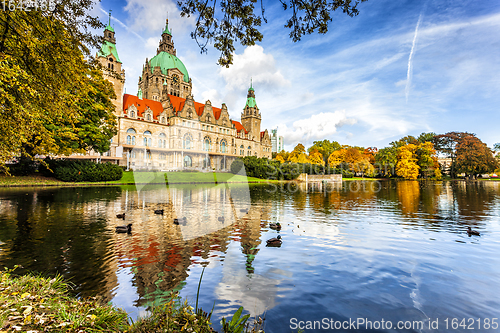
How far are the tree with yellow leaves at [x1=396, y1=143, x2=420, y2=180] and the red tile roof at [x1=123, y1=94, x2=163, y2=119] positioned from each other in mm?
70726

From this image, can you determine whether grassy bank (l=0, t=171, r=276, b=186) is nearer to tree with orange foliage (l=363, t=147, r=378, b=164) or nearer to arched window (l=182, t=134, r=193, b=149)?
arched window (l=182, t=134, r=193, b=149)

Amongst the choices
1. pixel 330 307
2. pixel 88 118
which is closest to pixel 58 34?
pixel 330 307

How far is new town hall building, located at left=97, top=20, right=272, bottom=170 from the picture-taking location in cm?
5780

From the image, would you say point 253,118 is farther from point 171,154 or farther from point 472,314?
point 472,314

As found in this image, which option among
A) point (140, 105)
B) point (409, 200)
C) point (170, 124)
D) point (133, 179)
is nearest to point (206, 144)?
point (170, 124)

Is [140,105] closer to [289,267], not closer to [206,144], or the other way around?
[206,144]

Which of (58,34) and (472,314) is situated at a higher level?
(58,34)

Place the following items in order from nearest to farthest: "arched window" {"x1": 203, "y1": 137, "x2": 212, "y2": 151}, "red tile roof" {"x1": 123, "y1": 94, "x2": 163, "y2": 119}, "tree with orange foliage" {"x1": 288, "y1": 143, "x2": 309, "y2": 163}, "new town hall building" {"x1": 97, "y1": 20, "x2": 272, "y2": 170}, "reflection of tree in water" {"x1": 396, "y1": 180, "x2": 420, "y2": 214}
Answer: "reflection of tree in water" {"x1": 396, "y1": 180, "x2": 420, "y2": 214} < "new town hall building" {"x1": 97, "y1": 20, "x2": 272, "y2": 170} < "red tile roof" {"x1": 123, "y1": 94, "x2": 163, "y2": 119} < "arched window" {"x1": 203, "y1": 137, "x2": 212, "y2": 151} < "tree with orange foliage" {"x1": 288, "y1": 143, "x2": 309, "y2": 163}

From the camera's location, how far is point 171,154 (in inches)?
2584

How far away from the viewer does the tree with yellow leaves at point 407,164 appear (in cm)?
6862

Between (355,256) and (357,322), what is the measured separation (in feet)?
11.4

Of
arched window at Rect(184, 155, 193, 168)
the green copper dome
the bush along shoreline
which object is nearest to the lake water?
the bush along shoreline

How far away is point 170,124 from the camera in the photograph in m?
66.9

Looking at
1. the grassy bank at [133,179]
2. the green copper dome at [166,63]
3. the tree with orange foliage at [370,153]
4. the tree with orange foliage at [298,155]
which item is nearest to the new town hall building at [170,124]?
the green copper dome at [166,63]
